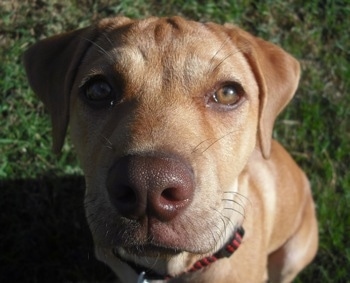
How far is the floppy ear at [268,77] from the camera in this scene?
13.2 ft

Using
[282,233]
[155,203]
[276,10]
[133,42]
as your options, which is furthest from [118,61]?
[276,10]

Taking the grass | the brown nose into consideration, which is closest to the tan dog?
the brown nose

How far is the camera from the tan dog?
3100 mm

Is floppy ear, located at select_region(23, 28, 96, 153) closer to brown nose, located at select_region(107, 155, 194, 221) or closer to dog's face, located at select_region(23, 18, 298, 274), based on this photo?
dog's face, located at select_region(23, 18, 298, 274)

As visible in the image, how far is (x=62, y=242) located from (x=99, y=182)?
9.15 ft

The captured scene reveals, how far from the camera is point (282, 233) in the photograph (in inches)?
202

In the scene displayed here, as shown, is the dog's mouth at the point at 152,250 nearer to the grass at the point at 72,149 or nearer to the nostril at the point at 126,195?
the nostril at the point at 126,195

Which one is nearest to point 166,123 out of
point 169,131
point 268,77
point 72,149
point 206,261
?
point 169,131

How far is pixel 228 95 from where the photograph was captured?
12.3 ft

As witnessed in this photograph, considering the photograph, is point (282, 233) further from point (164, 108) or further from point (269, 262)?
point (164, 108)

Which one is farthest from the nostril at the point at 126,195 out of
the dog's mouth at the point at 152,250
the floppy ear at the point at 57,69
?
the floppy ear at the point at 57,69

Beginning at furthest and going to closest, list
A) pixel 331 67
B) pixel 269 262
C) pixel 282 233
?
pixel 331 67 < pixel 269 262 < pixel 282 233

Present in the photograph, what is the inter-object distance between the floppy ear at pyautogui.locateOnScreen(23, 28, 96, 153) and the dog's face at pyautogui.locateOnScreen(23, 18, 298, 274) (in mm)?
10

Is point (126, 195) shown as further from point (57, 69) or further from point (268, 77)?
point (268, 77)
